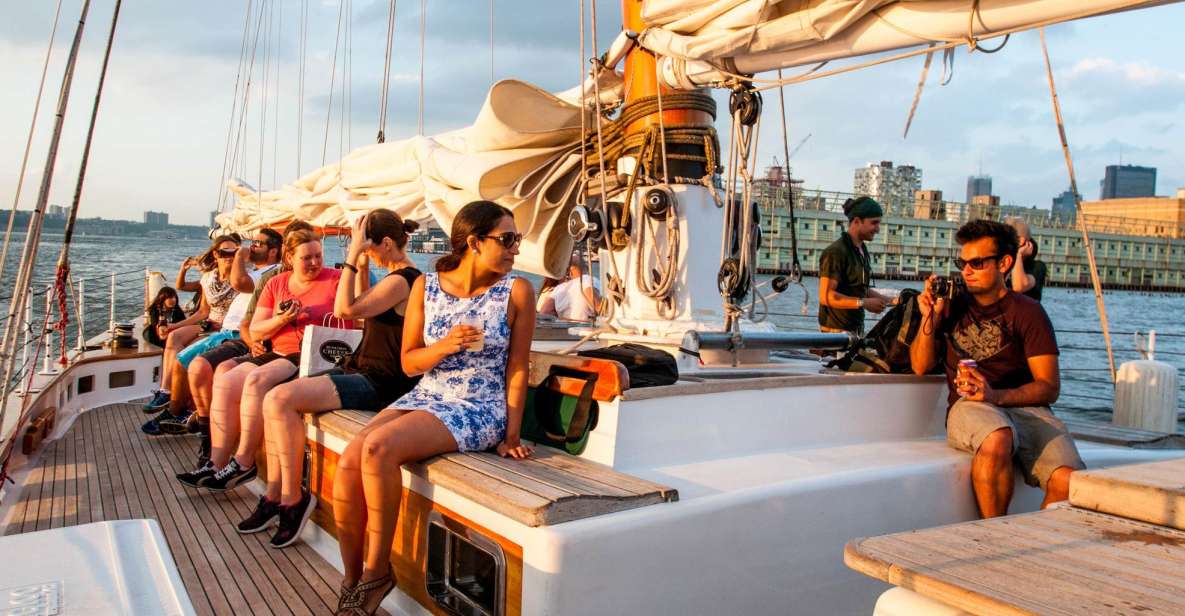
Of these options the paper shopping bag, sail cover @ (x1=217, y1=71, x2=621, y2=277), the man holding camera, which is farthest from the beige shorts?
sail cover @ (x1=217, y1=71, x2=621, y2=277)

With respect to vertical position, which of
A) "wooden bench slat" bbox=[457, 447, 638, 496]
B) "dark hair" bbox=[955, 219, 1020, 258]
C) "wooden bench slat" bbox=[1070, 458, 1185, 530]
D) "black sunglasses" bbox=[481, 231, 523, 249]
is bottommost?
"wooden bench slat" bbox=[457, 447, 638, 496]

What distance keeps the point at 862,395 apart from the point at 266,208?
731 centimetres

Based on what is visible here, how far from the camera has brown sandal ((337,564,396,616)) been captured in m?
2.53

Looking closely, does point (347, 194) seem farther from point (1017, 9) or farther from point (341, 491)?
point (1017, 9)

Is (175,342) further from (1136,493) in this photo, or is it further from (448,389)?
(1136,493)

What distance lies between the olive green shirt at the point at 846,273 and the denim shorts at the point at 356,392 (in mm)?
2231

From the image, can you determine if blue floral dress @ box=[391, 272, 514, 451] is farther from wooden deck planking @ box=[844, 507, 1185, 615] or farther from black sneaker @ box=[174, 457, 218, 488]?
black sneaker @ box=[174, 457, 218, 488]

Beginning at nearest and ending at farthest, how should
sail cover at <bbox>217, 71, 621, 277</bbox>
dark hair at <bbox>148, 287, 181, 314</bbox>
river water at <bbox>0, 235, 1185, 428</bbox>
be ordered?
sail cover at <bbox>217, 71, 621, 277</bbox> < dark hair at <bbox>148, 287, 181, 314</bbox> < river water at <bbox>0, 235, 1185, 428</bbox>

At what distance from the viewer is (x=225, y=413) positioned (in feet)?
13.1

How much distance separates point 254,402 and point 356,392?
61 centimetres

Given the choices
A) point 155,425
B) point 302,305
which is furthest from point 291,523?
point 155,425

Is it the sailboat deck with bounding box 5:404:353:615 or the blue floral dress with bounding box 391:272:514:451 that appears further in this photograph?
the sailboat deck with bounding box 5:404:353:615

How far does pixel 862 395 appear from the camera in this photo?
336cm

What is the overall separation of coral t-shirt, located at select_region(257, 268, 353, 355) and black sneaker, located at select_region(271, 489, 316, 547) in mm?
1036
